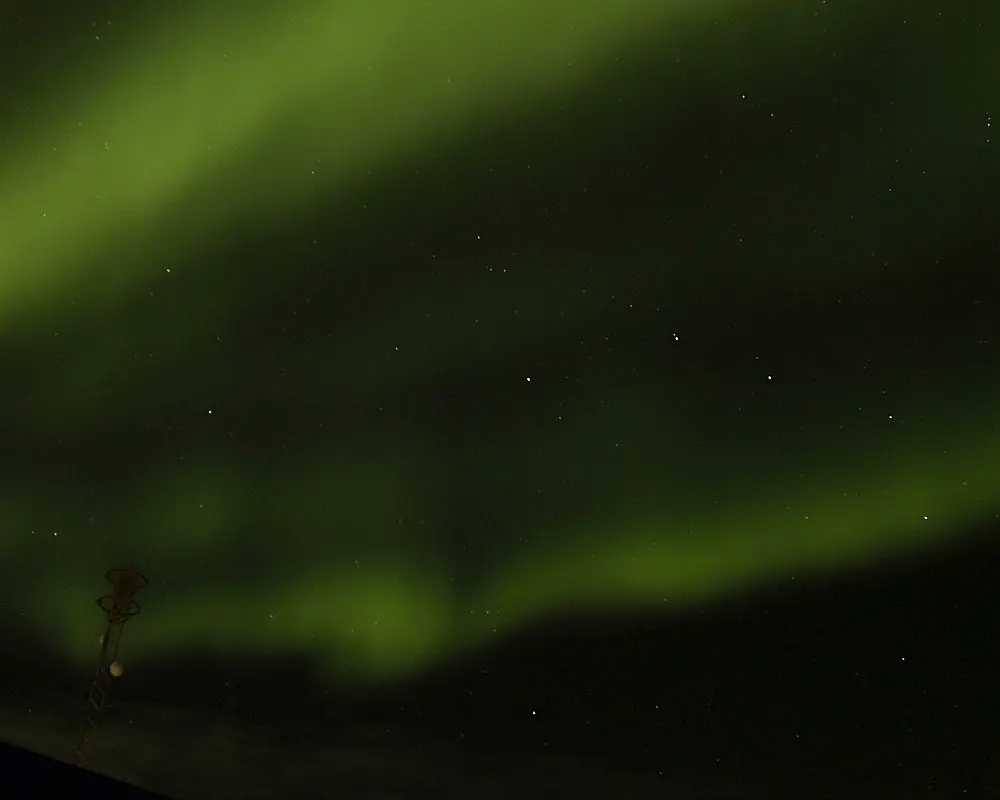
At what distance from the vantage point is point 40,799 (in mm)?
1663

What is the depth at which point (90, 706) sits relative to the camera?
9.00m

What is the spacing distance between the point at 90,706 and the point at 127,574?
3.78 feet

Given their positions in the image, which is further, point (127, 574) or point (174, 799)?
point (127, 574)

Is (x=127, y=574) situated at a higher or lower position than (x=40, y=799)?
higher

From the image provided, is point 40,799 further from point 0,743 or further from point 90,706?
point 90,706

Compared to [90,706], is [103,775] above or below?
below

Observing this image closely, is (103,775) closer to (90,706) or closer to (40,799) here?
(40,799)

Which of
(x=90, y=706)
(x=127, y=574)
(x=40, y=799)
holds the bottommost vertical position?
(x=40, y=799)

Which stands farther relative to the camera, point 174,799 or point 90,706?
point 90,706

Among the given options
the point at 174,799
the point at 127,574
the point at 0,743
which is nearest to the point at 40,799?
the point at 0,743

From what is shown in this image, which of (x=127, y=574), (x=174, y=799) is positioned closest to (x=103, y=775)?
(x=174, y=799)

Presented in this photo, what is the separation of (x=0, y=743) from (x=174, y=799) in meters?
0.36

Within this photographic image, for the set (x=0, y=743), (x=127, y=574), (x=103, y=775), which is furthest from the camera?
(x=127, y=574)

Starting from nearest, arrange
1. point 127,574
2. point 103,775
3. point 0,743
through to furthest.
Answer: point 0,743
point 103,775
point 127,574
